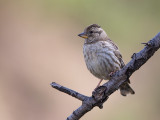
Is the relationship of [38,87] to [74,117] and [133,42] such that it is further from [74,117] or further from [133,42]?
[74,117]

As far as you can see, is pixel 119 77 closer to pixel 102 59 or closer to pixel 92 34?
pixel 102 59

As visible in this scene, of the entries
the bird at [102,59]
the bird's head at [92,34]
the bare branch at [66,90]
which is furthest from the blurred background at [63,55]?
the bare branch at [66,90]

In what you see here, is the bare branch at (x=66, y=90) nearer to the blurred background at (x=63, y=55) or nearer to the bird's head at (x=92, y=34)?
the bird's head at (x=92, y=34)

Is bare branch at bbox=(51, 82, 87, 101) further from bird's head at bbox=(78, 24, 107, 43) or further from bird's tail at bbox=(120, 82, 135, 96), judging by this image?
bird's head at bbox=(78, 24, 107, 43)

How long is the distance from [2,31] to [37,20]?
115 centimetres

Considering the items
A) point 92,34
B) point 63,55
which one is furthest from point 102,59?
point 63,55

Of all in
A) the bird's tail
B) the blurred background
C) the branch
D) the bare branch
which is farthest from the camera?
the blurred background

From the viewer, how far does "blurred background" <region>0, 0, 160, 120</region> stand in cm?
1059

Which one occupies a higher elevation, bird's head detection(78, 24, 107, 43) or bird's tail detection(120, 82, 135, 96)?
bird's head detection(78, 24, 107, 43)

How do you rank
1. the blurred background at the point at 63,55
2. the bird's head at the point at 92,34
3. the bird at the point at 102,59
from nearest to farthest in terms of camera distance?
1. the bird at the point at 102,59
2. the bird's head at the point at 92,34
3. the blurred background at the point at 63,55

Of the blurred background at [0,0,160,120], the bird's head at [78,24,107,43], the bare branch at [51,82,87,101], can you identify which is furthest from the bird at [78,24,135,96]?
the blurred background at [0,0,160,120]

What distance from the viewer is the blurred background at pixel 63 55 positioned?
10.6 m

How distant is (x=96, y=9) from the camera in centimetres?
1227

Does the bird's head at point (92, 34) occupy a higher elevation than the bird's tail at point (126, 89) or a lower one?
higher
